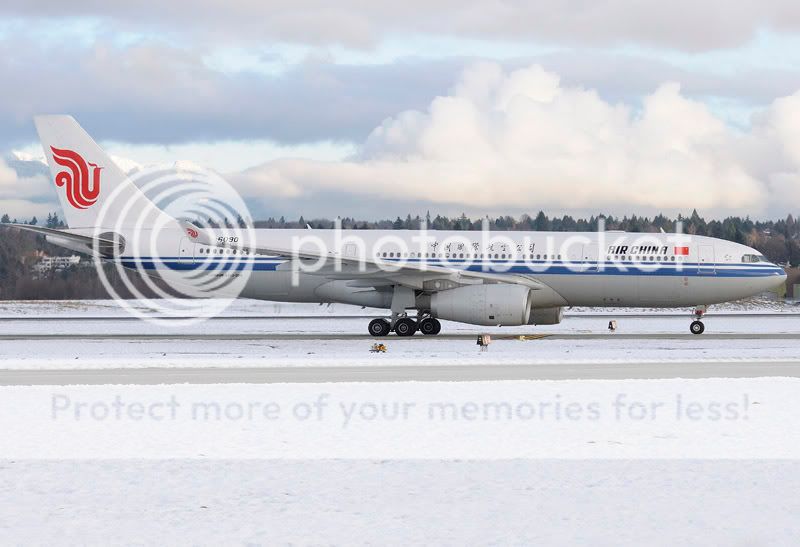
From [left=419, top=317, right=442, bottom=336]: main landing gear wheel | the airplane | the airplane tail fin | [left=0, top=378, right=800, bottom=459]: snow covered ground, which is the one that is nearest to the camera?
[left=0, top=378, right=800, bottom=459]: snow covered ground

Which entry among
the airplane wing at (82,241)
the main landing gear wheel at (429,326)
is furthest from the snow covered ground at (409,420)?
the airplane wing at (82,241)

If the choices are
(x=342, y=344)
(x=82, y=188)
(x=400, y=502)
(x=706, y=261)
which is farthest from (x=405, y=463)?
(x=82, y=188)

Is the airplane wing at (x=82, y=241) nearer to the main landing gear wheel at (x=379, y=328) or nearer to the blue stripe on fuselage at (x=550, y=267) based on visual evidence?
the blue stripe on fuselage at (x=550, y=267)

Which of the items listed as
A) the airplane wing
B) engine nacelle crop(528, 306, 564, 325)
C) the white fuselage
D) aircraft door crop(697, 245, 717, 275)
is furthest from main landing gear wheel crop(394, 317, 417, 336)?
the airplane wing

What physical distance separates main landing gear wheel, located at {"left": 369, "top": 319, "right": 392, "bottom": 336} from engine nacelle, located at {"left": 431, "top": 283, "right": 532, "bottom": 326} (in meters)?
2.58

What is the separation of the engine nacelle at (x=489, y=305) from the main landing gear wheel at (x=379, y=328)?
2584mm

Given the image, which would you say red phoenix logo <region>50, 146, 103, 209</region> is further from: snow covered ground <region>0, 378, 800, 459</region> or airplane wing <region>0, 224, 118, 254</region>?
snow covered ground <region>0, 378, 800, 459</region>

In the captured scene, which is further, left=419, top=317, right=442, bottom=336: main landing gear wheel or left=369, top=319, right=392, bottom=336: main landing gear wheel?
left=419, top=317, right=442, bottom=336: main landing gear wheel

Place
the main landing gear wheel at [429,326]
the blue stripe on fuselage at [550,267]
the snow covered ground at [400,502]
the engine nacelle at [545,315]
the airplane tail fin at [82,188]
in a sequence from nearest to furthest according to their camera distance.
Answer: the snow covered ground at [400,502], the blue stripe on fuselage at [550,267], the main landing gear wheel at [429,326], the engine nacelle at [545,315], the airplane tail fin at [82,188]

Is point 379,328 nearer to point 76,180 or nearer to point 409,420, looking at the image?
point 76,180

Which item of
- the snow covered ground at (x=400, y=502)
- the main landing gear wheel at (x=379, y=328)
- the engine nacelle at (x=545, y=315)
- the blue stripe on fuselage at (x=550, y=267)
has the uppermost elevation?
the blue stripe on fuselage at (x=550, y=267)

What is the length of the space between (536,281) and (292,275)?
849 cm

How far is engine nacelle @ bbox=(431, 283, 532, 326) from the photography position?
28.7 meters

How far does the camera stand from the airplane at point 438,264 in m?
30.9
